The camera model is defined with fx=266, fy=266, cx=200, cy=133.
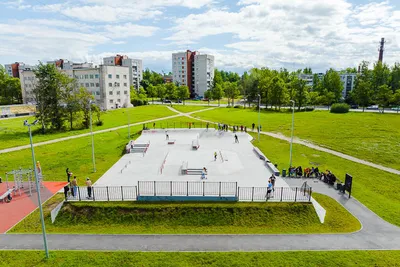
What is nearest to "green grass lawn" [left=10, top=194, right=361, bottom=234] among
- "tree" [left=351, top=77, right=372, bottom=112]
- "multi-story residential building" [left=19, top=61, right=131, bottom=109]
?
"multi-story residential building" [left=19, top=61, right=131, bottom=109]

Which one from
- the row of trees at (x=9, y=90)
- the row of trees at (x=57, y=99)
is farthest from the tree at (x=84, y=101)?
the row of trees at (x=9, y=90)

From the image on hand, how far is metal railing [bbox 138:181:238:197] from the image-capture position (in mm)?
19156

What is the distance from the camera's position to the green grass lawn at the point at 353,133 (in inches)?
1385

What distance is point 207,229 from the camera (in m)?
16.7

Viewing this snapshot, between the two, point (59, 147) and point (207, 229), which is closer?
point (207, 229)

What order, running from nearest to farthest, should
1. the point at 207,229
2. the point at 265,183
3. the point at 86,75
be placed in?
the point at 207,229 → the point at 265,183 → the point at 86,75

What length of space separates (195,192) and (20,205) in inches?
516

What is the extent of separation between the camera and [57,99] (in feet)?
158

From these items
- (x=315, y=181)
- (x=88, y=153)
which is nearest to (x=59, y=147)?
(x=88, y=153)

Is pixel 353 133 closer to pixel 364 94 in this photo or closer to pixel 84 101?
pixel 364 94

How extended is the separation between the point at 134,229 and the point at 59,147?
26.3m

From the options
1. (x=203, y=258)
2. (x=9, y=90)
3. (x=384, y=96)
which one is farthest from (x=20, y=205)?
(x=9, y=90)

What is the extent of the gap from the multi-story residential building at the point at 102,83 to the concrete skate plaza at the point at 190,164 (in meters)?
51.3

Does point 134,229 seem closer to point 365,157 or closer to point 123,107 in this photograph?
point 365,157
